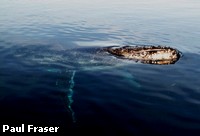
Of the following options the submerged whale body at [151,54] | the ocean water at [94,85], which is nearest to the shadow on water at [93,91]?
the ocean water at [94,85]

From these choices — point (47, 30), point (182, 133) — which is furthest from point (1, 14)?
point (182, 133)

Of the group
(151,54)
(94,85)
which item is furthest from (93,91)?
(151,54)

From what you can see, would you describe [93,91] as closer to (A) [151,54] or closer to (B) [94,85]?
(B) [94,85]

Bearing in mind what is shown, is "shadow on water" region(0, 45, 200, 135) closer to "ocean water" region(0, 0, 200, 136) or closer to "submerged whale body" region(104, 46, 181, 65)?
"ocean water" region(0, 0, 200, 136)

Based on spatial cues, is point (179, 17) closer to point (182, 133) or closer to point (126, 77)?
point (126, 77)

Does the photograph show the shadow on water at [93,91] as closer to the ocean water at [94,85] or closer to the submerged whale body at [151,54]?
the ocean water at [94,85]

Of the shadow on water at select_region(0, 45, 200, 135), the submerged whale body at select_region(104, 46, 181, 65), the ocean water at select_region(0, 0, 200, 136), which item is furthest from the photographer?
the submerged whale body at select_region(104, 46, 181, 65)

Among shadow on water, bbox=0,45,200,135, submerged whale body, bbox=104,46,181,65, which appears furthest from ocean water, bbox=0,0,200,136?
submerged whale body, bbox=104,46,181,65
